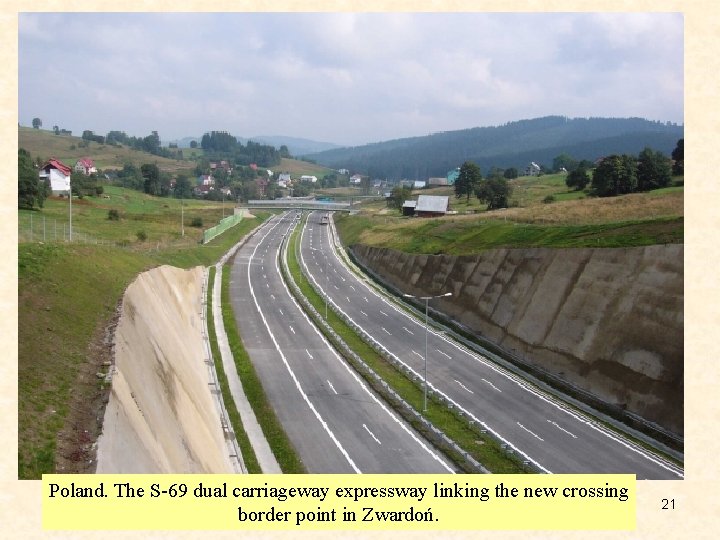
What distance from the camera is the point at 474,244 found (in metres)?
77.8

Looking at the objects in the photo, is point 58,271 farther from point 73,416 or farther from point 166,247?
point 166,247

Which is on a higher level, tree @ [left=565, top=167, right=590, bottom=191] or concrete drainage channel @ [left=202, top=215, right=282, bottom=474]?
tree @ [left=565, top=167, right=590, bottom=191]

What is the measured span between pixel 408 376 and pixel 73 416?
27.5m

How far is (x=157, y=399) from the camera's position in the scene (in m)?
32.5

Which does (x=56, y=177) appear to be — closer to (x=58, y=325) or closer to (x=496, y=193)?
(x=496, y=193)

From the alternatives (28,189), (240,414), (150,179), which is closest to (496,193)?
(28,189)

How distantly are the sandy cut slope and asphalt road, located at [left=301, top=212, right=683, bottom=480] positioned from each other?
16085mm

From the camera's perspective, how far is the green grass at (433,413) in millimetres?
35094

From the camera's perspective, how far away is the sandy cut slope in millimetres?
25797

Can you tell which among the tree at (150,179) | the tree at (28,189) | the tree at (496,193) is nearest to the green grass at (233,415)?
the tree at (28,189)

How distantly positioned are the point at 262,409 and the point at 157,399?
419 inches

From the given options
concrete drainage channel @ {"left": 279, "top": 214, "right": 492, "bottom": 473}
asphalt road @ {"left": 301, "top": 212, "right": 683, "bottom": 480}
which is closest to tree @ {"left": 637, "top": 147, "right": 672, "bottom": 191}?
asphalt road @ {"left": 301, "top": 212, "right": 683, "bottom": 480}

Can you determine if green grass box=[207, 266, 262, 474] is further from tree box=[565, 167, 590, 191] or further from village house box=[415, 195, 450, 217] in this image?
tree box=[565, 167, 590, 191]
